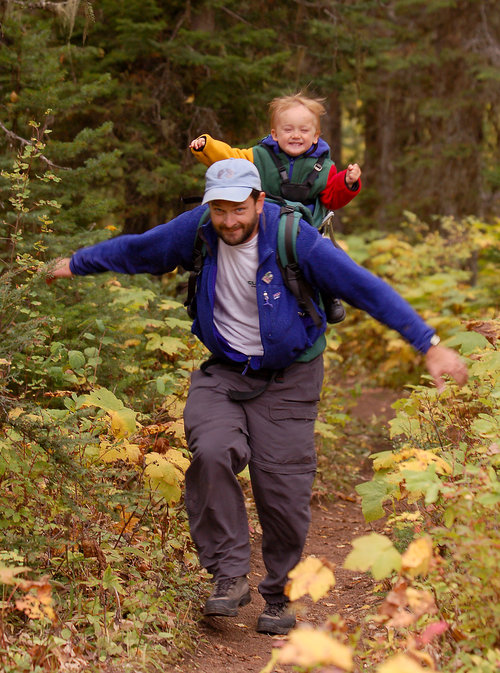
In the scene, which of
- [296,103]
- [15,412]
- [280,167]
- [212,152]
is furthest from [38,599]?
[296,103]

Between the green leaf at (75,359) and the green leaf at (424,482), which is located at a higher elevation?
the green leaf at (424,482)

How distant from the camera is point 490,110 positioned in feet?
47.4

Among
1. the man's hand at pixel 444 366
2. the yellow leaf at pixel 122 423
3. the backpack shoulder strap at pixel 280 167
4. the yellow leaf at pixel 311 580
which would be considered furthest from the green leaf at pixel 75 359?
the yellow leaf at pixel 311 580

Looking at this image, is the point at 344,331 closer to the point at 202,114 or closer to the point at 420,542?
the point at 202,114

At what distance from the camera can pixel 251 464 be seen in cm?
427

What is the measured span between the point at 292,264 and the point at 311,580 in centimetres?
166

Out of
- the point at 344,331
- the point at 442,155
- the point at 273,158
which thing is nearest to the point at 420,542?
the point at 273,158

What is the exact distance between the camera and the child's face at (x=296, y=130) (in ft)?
16.9

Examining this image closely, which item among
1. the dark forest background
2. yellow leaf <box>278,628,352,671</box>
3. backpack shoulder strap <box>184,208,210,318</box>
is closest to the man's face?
backpack shoulder strap <box>184,208,210,318</box>

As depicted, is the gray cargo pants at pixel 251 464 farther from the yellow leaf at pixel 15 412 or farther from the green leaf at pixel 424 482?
the green leaf at pixel 424 482

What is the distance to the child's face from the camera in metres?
5.14

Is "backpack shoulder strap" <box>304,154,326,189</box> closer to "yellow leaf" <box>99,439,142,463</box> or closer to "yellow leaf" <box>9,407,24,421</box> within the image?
"yellow leaf" <box>99,439,142,463</box>

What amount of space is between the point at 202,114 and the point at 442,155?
20.7 ft

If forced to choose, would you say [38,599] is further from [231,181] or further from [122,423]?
[231,181]
